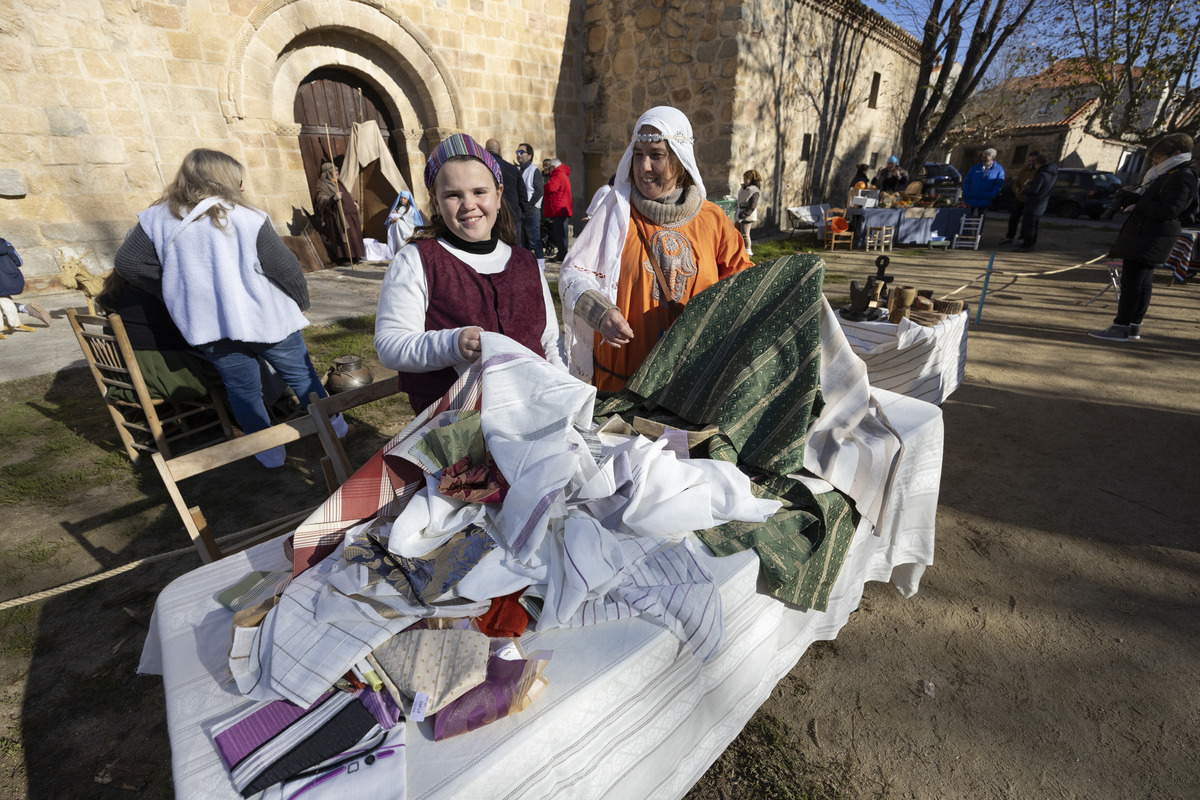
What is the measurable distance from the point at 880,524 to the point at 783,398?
581mm

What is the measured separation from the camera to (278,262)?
3029 millimetres

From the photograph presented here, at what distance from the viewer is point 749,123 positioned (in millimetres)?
10258

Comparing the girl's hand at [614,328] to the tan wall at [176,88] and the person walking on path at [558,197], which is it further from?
the person walking on path at [558,197]

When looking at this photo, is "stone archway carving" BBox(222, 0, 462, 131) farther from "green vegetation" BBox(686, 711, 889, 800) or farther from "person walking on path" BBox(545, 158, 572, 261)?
"green vegetation" BBox(686, 711, 889, 800)

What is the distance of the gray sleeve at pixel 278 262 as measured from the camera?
2.98 meters

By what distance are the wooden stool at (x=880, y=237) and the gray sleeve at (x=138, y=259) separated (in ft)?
37.2

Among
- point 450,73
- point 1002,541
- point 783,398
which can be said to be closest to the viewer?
point 783,398

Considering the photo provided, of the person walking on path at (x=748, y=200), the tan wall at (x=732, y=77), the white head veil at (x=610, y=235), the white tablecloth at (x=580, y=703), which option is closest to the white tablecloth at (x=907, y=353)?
the white head veil at (x=610, y=235)

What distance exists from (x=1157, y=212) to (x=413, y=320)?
22.9ft

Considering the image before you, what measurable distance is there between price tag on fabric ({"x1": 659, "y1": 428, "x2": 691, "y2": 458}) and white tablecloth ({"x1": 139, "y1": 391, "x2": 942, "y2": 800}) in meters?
0.33

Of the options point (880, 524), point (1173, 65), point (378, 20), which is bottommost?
point (880, 524)

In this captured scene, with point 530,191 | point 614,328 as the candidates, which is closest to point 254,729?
point 614,328

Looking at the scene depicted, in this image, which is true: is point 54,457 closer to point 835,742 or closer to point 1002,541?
point 835,742

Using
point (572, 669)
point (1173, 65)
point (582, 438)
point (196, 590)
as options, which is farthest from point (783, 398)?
point (1173, 65)
